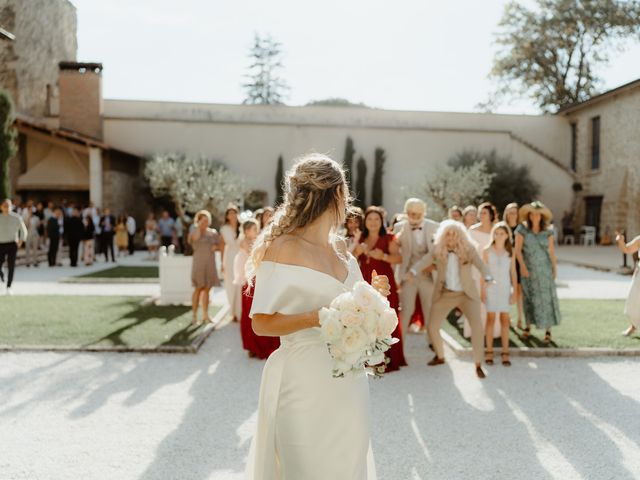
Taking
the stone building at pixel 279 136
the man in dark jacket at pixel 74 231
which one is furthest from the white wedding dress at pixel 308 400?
the stone building at pixel 279 136

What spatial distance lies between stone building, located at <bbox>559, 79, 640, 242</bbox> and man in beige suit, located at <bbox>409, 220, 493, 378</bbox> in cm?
2625

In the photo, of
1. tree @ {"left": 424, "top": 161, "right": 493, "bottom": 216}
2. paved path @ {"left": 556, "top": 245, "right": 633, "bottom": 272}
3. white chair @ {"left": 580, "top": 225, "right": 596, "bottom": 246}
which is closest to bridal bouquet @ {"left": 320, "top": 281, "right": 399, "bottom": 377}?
paved path @ {"left": 556, "top": 245, "right": 633, "bottom": 272}

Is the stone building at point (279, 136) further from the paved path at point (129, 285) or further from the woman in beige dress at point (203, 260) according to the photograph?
the woman in beige dress at point (203, 260)

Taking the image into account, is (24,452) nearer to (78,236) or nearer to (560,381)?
(560,381)

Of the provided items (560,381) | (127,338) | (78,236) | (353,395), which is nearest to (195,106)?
(78,236)

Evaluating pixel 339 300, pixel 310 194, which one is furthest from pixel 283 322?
pixel 310 194

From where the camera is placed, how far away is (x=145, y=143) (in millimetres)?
32594

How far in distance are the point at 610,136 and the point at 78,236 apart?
26.8 m

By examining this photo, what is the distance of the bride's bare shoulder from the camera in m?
2.67

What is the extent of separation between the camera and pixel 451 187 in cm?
2738

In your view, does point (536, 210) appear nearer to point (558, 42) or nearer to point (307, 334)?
point (307, 334)

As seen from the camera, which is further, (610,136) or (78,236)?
(610,136)

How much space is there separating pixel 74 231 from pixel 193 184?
826 centimetres

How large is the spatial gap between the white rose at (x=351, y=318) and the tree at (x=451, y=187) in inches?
970
